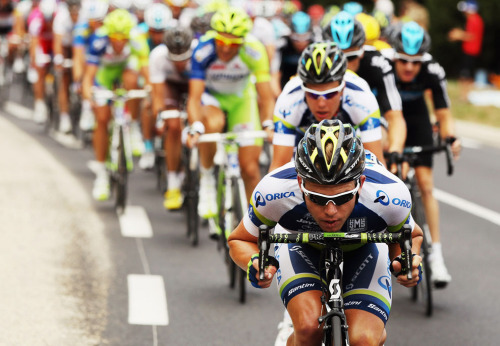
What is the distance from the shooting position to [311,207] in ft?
15.7

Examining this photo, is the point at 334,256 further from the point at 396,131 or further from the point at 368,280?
the point at 396,131

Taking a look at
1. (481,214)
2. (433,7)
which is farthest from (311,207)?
(433,7)

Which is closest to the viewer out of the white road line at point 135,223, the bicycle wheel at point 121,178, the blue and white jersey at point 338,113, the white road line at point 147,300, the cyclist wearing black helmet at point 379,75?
the blue and white jersey at point 338,113

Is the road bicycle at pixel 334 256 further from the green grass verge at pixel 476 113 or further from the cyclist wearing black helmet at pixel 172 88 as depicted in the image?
the green grass verge at pixel 476 113

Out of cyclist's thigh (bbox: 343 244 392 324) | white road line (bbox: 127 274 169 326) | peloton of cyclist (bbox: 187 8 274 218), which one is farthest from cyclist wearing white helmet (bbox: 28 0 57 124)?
cyclist's thigh (bbox: 343 244 392 324)

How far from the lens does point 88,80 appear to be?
1238cm

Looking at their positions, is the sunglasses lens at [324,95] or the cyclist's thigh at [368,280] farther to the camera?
the sunglasses lens at [324,95]

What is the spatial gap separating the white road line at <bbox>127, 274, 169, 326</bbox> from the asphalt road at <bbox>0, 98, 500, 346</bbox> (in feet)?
0.17

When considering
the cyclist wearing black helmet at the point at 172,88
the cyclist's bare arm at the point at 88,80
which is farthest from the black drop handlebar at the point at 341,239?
the cyclist's bare arm at the point at 88,80

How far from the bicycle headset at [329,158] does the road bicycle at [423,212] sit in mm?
3118

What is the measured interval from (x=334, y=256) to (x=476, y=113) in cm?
1781

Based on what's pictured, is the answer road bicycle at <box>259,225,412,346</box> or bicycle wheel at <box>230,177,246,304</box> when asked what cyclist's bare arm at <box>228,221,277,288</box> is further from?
bicycle wheel at <box>230,177,246,304</box>

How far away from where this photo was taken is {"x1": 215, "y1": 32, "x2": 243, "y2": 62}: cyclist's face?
9016 mm

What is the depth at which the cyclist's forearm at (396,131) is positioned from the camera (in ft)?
26.3
